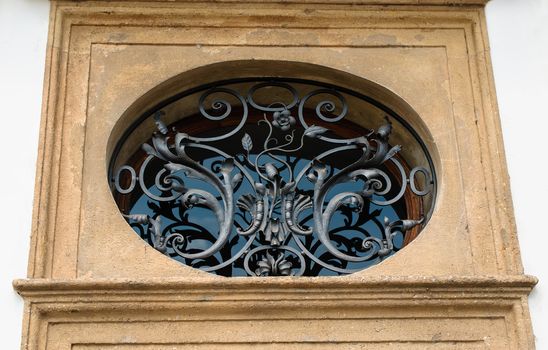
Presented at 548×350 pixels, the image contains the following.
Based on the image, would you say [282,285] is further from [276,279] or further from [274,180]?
[274,180]

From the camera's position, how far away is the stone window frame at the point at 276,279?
207 inches

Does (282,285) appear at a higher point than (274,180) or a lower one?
lower

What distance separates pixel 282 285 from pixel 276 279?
37 millimetres

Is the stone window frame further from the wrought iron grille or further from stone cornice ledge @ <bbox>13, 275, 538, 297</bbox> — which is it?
the wrought iron grille

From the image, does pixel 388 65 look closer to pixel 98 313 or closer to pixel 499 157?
pixel 499 157

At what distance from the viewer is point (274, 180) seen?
5.86 metres

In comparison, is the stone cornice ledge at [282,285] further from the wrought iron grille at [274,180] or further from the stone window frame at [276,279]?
the wrought iron grille at [274,180]

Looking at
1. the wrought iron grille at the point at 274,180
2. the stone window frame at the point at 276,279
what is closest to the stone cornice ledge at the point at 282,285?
the stone window frame at the point at 276,279

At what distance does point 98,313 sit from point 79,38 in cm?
156

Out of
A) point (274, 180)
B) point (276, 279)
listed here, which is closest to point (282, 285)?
point (276, 279)

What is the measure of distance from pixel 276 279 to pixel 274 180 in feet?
2.33

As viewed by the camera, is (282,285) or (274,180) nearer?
(282,285)

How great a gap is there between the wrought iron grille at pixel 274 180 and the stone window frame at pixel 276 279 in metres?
0.21

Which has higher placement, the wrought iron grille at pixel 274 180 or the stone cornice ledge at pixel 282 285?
the wrought iron grille at pixel 274 180
